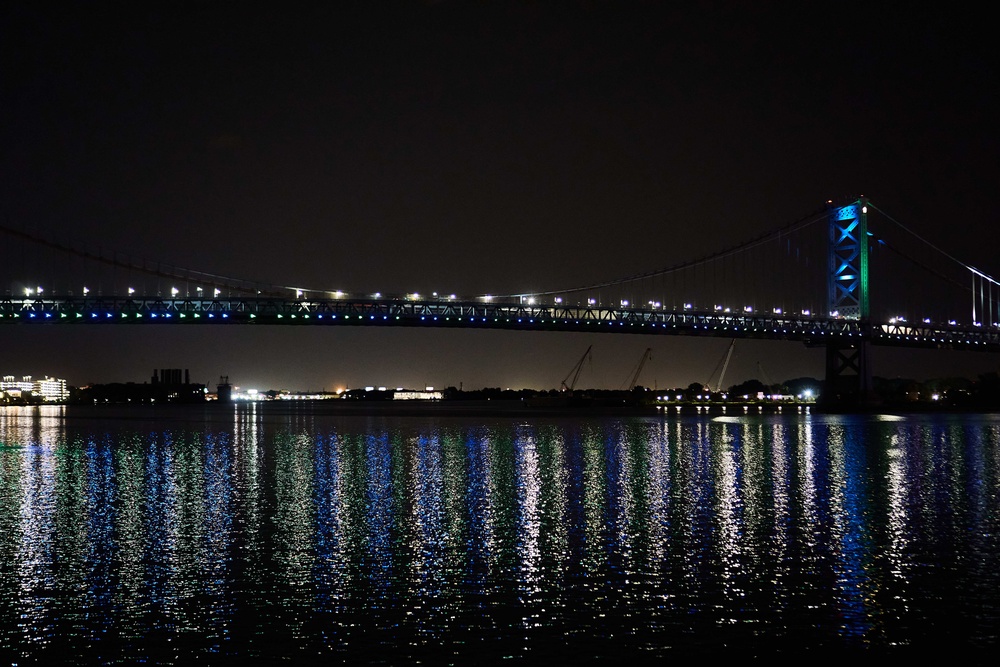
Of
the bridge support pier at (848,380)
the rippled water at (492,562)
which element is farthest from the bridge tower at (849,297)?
the rippled water at (492,562)

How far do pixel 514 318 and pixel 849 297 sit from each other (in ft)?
92.8

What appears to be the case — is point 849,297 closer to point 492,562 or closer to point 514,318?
point 514,318

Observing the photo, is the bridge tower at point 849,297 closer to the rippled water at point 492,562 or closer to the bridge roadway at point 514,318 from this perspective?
the bridge roadway at point 514,318

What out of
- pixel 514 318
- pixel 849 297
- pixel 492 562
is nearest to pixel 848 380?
pixel 849 297

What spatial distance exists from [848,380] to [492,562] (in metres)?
76.3

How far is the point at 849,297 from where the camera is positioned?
3361 inches

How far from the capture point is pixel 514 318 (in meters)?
81.7

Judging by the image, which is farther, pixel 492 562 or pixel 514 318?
pixel 514 318

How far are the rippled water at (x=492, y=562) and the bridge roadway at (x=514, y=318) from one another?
4986 centimetres

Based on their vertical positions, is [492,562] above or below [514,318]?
below

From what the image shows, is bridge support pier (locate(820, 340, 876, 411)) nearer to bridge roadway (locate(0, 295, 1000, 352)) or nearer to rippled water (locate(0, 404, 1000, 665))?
bridge roadway (locate(0, 295, 1000, 352))

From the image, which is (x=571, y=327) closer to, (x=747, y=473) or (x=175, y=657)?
(x=747, y=473)

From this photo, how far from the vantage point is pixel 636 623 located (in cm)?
1111

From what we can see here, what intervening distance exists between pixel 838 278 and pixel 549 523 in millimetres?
73894
